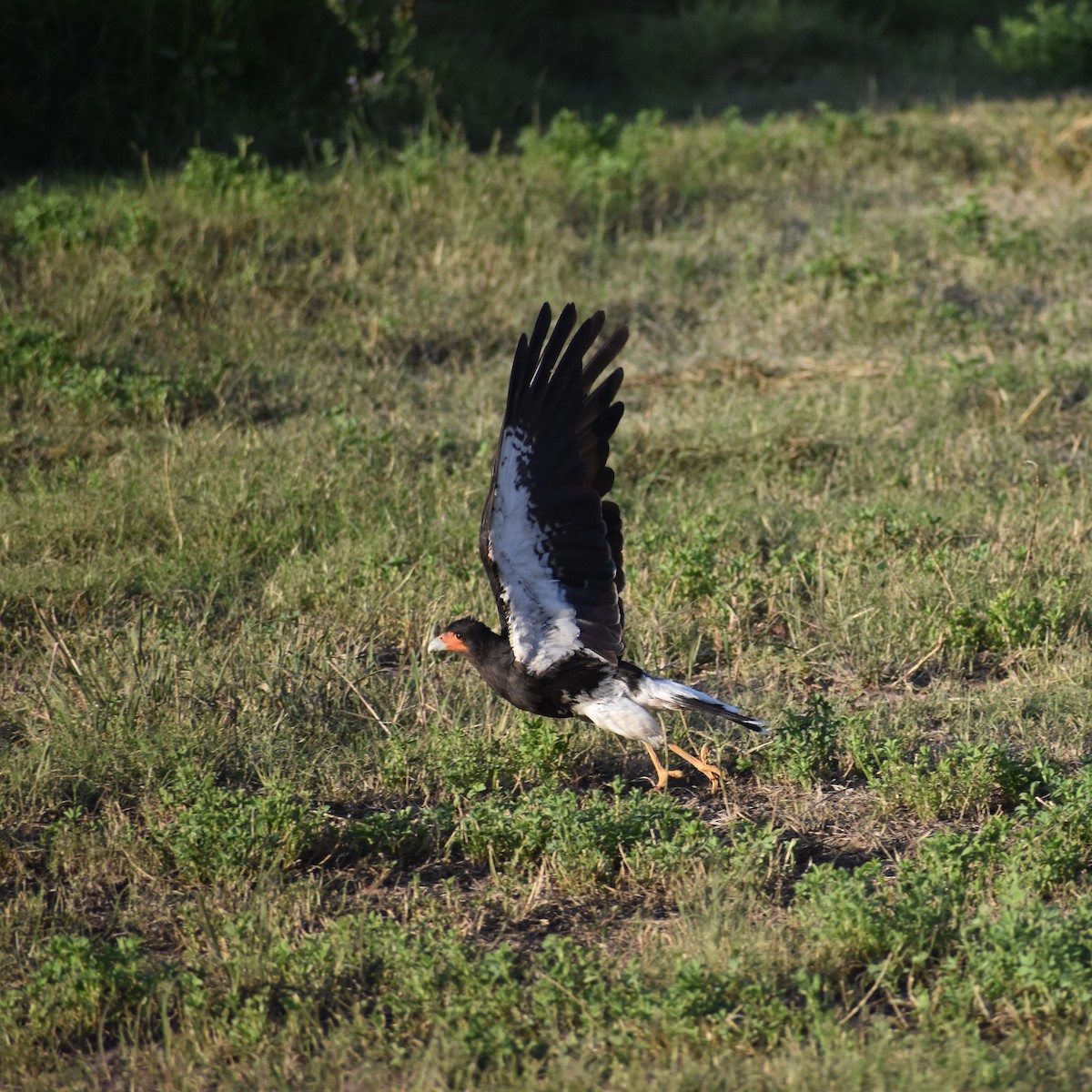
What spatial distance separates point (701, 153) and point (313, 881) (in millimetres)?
7255

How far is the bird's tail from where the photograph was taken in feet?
12.8

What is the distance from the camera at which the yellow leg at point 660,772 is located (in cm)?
410

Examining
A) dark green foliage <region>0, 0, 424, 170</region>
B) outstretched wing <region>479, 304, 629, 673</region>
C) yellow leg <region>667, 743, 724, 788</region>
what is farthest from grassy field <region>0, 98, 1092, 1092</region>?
dark green foliage <region>0, 0, 424, 170</region>

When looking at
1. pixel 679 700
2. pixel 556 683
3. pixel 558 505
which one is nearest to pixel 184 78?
pixel 558 505

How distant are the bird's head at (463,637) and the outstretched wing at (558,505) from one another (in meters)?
0.22

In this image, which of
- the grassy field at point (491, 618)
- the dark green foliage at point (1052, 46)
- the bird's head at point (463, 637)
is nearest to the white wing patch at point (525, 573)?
the bird's head at point (463, 637)

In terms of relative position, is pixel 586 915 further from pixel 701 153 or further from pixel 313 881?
pixel 701 153

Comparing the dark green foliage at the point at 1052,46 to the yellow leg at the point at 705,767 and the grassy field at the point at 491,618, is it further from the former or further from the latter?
the yellow leg at the point at 705,767

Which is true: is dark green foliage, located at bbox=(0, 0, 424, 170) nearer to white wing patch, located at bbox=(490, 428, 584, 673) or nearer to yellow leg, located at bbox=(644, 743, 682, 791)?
white wing patch, located at bbox=(490, 428, 584, 673)

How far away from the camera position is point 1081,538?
210 inches

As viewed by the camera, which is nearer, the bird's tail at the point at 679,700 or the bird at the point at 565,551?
the bird's tail at the point at 679,700

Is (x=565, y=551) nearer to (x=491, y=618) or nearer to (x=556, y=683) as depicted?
(x=556, y=683)

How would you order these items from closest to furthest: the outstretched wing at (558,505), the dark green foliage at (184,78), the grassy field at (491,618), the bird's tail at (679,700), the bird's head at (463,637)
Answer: the grassy field at (491,618), the bird's tail at (679,700), the outstretched wing at (558,505), the bird's head at (463,637), the dark green foliage at (184,78)

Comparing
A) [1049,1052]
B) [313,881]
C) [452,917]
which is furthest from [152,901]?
[1049,1052]
